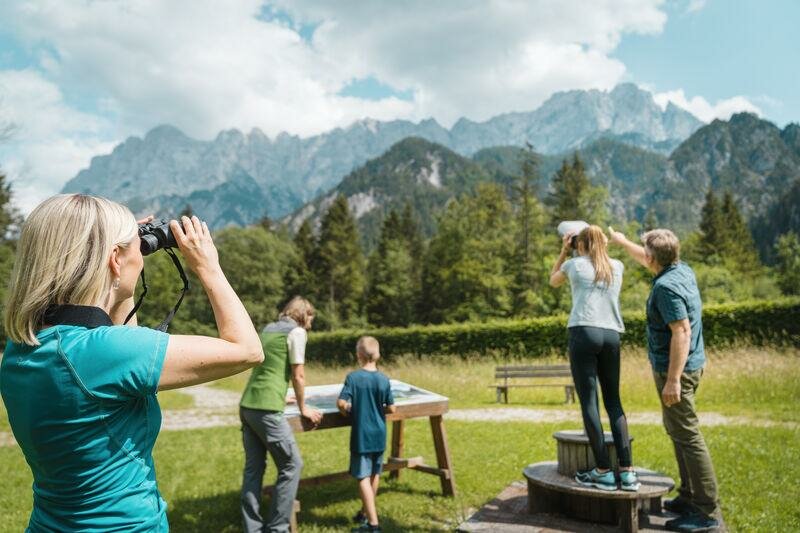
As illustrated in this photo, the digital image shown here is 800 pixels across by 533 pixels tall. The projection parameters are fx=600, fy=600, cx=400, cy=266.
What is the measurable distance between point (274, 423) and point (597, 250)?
9.91 feet

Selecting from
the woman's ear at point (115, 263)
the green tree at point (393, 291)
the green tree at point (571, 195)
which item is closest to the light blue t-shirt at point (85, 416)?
the woman's ear at point (115, 263)

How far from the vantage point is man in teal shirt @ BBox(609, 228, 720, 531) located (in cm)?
455

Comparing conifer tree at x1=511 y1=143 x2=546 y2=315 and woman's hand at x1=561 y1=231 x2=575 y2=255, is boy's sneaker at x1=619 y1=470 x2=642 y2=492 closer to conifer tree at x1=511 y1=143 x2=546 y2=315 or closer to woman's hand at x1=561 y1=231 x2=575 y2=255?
woman's hand at x1=561 y1=231 x2=575 y2=255

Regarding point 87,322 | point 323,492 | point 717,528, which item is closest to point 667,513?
point 717,528

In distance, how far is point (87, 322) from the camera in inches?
68.1

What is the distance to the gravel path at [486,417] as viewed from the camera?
32.7ft

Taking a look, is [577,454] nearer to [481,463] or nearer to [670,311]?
[670,311]

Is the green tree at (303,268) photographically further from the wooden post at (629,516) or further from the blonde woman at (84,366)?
the blonde woman at (84,366)

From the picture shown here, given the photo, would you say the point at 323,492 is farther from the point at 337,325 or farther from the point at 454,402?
the point at 337,325

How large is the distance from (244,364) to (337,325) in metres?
49.9

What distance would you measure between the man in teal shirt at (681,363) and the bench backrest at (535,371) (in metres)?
9.95

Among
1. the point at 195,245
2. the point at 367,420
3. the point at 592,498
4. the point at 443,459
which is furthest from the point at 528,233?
the point at 195,245

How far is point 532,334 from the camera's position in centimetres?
2316

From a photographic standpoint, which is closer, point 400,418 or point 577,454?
point 577,454
